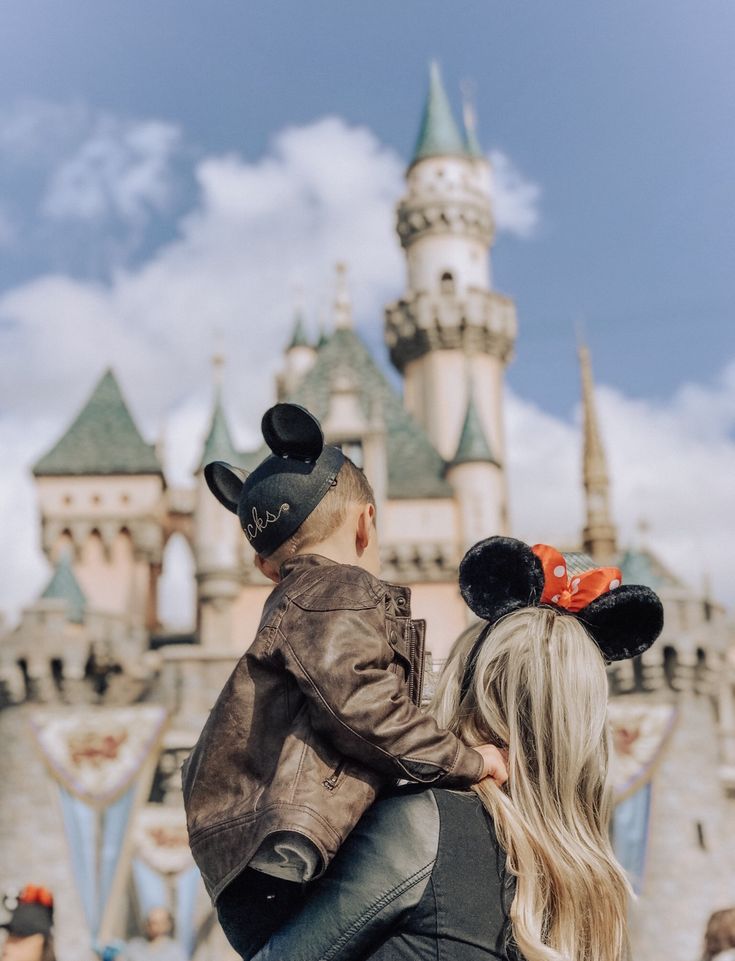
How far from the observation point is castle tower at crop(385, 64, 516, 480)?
1128 inches

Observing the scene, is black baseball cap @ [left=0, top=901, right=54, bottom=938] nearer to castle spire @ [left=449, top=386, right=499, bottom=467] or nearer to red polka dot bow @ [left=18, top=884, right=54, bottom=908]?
red polka dot bow @ [left=18, top=884, right=54, bottom=908]

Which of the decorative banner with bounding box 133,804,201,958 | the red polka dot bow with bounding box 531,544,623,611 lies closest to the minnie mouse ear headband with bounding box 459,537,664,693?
the red polka dot bow with bounding box 531,544,623,611

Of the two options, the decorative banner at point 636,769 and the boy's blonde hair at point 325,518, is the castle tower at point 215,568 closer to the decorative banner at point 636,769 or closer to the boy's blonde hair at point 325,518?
the decorative banner at point 636,769

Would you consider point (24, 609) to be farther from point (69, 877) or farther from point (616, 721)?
point (616, 721)

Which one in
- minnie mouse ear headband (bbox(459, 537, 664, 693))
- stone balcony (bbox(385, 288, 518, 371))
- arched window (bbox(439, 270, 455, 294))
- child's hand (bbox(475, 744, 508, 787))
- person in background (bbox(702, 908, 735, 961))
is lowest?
person in background (bbox(702, 908, 735, 961))

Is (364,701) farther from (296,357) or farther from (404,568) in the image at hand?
(296,357)

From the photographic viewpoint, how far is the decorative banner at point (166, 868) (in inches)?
649

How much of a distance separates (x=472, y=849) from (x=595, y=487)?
4395 centimetres

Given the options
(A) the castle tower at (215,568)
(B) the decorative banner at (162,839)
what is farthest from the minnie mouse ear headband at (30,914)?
(A) the castle tower at (215,568)

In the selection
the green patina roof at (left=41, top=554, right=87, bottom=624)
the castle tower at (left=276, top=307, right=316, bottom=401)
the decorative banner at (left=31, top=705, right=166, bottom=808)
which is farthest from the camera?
the castle tower at (left=276, top=307, right=316, bottom=401)

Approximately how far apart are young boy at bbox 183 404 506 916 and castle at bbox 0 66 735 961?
50.9 ft

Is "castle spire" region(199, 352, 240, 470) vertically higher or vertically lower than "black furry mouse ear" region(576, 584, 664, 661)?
higher

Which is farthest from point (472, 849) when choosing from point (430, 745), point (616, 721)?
point (616, 721)

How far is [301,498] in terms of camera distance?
7.29ft
